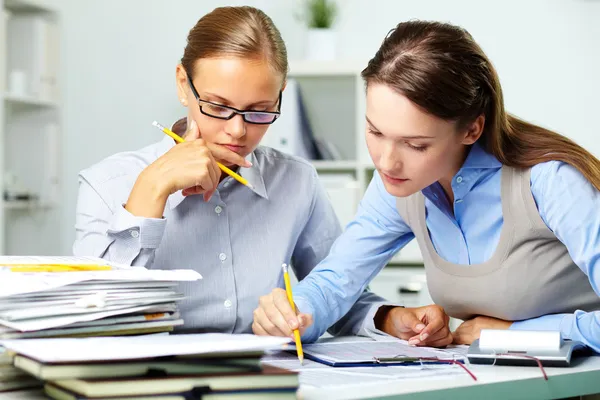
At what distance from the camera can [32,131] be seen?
361 centimetres

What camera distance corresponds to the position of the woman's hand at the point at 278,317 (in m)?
1.25

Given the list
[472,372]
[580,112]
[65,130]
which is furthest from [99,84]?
[472,372]

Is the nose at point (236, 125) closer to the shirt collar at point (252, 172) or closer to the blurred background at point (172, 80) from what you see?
the shirt collar at point (252, 172)

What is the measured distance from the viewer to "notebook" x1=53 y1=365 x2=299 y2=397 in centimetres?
79

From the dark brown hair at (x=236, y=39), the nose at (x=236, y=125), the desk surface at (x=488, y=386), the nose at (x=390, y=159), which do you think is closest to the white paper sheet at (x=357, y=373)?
the desk surface at (x=488, y=386)

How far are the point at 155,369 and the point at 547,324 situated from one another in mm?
789

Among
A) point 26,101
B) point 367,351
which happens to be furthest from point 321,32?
point 367,351

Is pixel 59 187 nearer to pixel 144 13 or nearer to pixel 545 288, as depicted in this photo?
pixel 144 13

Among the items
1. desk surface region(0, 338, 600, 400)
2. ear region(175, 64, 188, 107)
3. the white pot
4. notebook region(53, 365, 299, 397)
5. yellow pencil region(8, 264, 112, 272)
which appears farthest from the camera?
the white pot

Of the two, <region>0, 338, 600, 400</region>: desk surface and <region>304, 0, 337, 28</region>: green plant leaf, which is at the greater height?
<region>304, 0, 337, 28</region>: green plant leaf

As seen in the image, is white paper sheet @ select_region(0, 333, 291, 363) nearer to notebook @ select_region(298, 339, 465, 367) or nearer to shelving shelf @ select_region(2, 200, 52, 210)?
notebook @ select_region(298, 339, 465, 367)

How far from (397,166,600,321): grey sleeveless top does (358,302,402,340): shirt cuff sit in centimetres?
18

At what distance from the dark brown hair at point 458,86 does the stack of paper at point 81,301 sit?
49cm

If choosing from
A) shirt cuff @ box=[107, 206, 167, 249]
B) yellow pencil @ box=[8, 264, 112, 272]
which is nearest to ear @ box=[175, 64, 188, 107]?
shirt cuff @ box=[107, 206, 167, 249]
